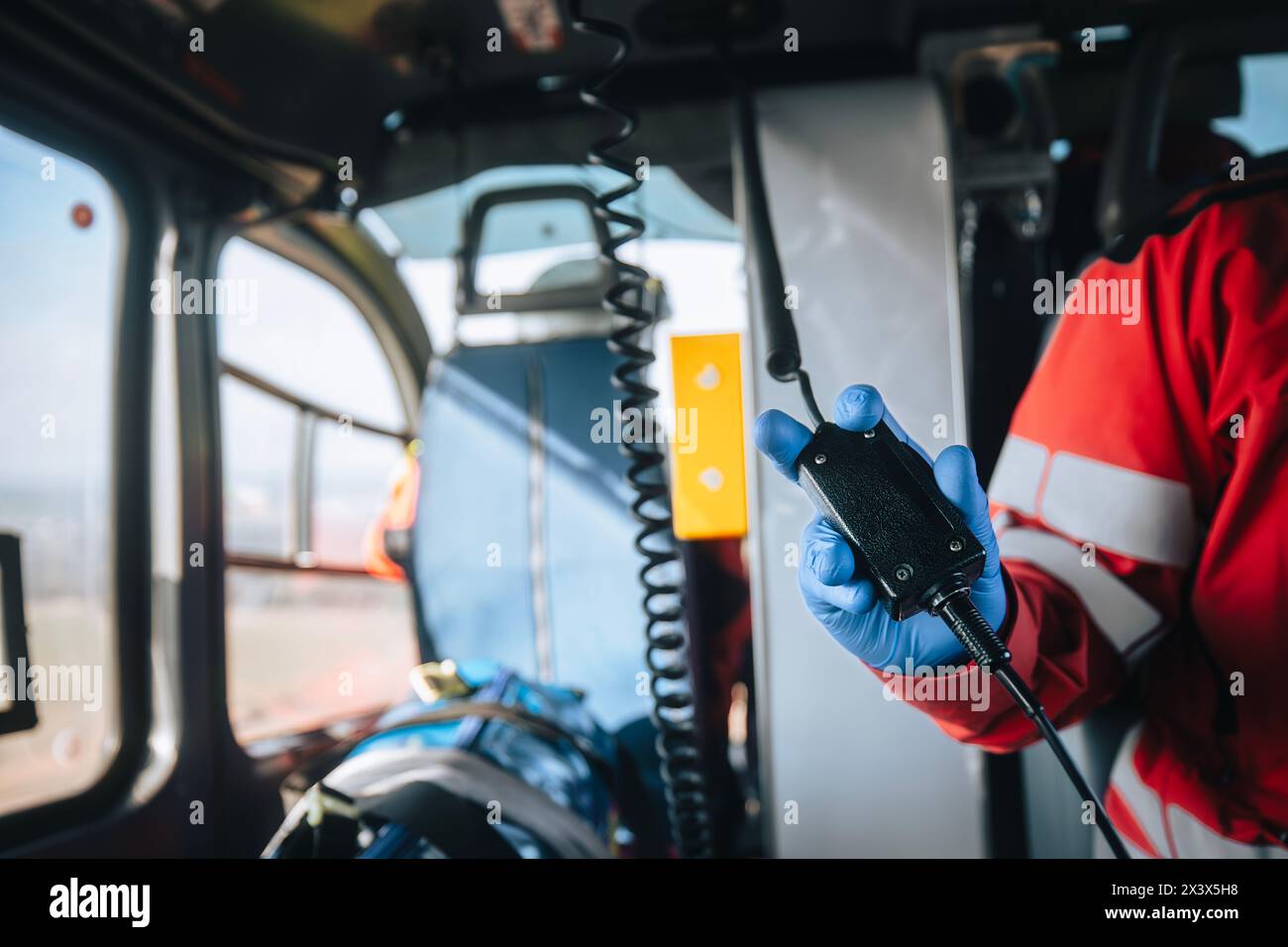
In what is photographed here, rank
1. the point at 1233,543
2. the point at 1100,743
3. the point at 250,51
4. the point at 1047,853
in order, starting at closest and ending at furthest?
the point at 1233,543 → the point at 1100,743 → the point at 1047,853 → the point at 250,51

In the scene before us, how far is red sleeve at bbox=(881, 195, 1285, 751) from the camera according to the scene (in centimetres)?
86

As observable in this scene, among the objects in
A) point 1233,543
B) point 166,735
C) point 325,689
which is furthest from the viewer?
point 325,689

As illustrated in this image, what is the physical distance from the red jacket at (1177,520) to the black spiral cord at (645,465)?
0.47 meters

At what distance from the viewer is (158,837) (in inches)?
54.7

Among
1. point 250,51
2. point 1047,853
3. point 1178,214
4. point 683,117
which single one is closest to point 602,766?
point 1047,853

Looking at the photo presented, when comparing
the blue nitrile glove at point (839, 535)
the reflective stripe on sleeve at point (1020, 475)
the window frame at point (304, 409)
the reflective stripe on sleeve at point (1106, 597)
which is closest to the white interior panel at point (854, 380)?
the reflective stripe on sleeve at point (1020, 475)

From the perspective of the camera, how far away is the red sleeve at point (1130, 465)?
34.0 inches

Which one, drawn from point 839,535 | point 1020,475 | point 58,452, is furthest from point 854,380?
point 58,452

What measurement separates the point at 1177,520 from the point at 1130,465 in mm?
84

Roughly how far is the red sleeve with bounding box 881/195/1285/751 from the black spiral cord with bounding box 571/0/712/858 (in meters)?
0.49

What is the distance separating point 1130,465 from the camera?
2.89ft
